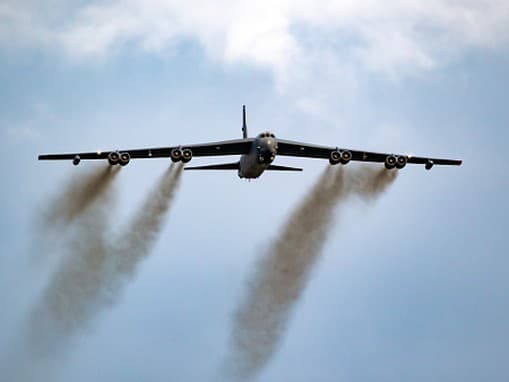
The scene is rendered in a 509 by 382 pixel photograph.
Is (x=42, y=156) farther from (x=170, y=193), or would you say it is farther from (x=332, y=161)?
(x=332, y=161)

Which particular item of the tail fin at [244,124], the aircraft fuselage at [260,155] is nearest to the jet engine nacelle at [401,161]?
the aircraft fuselage at [260,155]

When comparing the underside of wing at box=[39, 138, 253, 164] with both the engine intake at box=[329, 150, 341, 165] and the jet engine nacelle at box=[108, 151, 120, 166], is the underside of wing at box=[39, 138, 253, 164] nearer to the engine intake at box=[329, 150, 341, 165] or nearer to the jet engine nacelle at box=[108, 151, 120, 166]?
the jet engine nacelle at box=[108, 151, 120, 166]

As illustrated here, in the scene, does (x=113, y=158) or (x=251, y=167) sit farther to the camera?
(x=251, y=167)

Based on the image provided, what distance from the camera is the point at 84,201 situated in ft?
194

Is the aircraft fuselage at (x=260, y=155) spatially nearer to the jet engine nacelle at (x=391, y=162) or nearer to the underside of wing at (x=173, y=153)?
the underside of wing at (x=173, y=153)

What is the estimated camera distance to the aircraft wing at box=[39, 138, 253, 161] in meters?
57.3

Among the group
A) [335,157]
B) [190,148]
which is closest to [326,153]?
[335,157]

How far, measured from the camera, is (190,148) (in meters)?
58.5

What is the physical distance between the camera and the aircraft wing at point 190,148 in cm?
5734

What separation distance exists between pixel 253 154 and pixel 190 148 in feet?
13.8

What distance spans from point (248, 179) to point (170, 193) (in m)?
5.17

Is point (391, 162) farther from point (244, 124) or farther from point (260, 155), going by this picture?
point (244, 124)

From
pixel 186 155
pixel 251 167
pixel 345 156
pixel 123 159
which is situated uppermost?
pixel 345 156

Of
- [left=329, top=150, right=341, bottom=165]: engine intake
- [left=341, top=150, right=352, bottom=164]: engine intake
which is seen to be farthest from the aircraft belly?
[left=341, top=150, right=352, bottom=164]: engine intake
